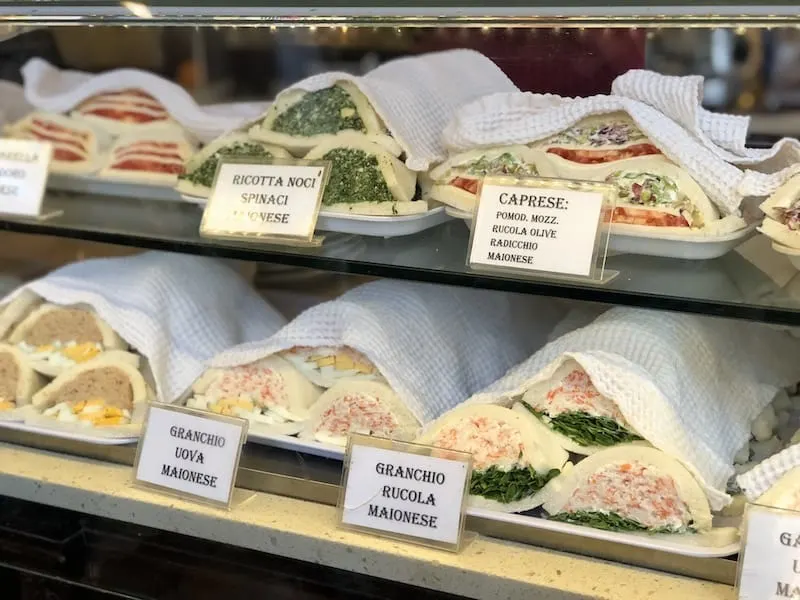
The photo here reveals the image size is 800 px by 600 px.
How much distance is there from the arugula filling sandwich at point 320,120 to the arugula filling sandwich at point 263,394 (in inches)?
13.6

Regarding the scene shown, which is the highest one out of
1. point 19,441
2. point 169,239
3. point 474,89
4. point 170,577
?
point 474,89

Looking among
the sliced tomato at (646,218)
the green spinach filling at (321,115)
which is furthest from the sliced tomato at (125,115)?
the sliced tomato at (646,218)

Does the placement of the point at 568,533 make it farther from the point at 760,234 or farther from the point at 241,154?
the point at 241,154

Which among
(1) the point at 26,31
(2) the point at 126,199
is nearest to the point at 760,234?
(2) the point at 126,199

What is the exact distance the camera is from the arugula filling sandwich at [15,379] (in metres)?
1.43

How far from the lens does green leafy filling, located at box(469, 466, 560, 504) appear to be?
44.4 inches

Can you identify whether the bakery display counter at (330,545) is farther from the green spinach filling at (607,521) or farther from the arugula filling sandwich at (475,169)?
the arugula filling sandwich at (475,169)

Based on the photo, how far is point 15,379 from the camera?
1.45 m

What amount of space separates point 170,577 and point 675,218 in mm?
839

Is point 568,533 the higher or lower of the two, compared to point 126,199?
lower

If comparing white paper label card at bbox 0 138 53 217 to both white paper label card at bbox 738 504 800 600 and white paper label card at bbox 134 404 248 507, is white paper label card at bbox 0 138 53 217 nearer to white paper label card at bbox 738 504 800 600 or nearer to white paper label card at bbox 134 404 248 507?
white paper label card at bbox 134 404 248 507

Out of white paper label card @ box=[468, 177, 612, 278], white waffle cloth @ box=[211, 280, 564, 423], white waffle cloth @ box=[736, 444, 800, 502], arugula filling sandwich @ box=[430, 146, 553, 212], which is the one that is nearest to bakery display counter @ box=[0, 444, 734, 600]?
white waffle cloth @ box=[736, 444, 800, 502]

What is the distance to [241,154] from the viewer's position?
146 cm

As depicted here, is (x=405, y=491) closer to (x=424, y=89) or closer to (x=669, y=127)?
(x=669, y=127)
